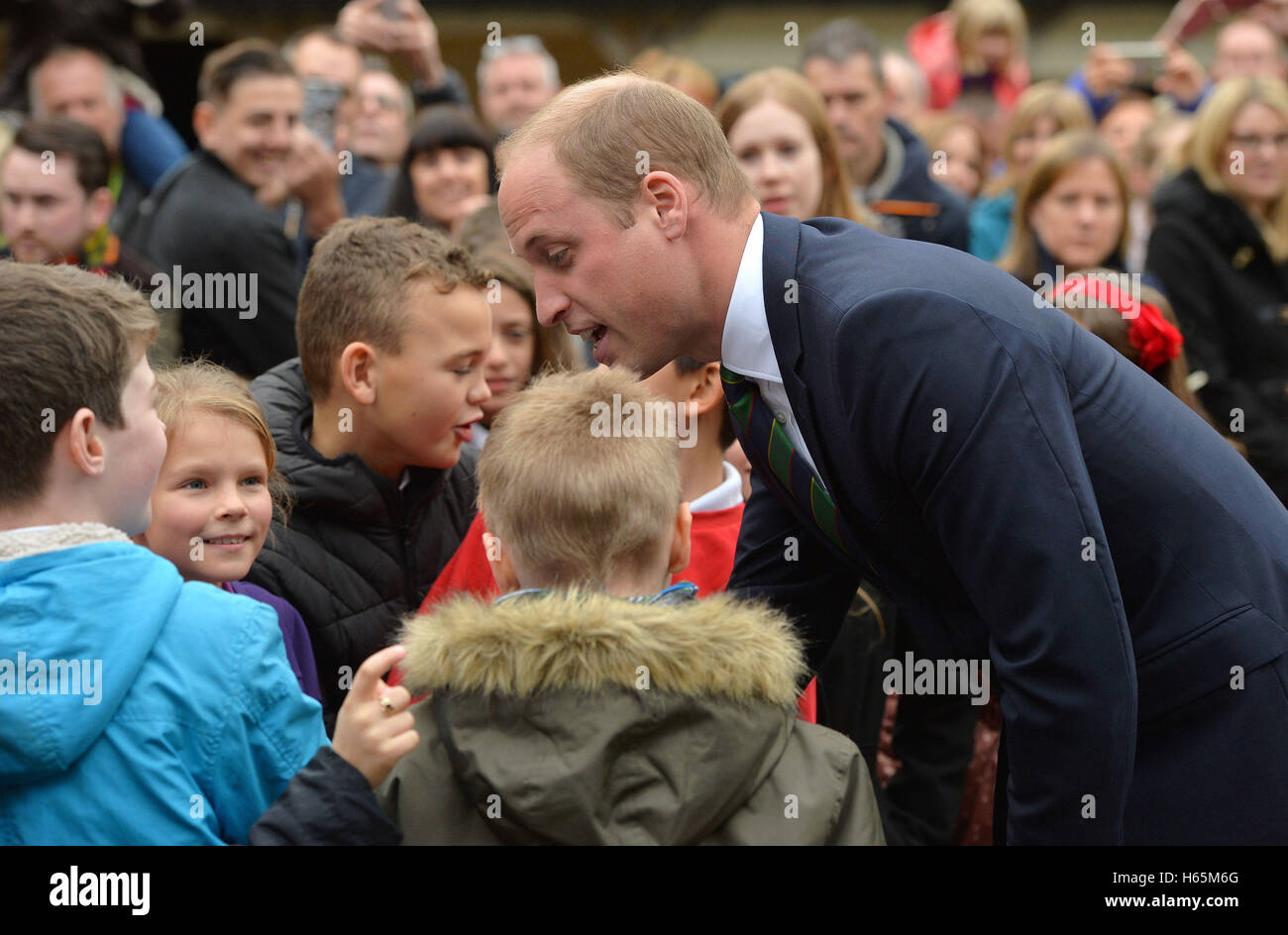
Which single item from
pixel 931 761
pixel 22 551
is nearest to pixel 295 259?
pixel 931 761

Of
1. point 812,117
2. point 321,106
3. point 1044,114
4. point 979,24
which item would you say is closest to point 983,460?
point 812,117

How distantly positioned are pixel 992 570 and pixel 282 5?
10688 millimetres

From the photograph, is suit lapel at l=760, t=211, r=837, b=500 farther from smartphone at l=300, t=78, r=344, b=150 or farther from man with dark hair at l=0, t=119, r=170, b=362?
smartphone at l=300, t=78, r=344, b=150

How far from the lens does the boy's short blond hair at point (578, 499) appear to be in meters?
2.09

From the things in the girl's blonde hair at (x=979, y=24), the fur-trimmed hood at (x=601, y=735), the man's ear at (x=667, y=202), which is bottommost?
the fur-trimmed hood at (x=601, y=735)

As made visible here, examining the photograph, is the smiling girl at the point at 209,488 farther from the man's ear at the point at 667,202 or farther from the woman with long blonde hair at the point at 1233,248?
the woman with long blonde hair at the point at 1233,248

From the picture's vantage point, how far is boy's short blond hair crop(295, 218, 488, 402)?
9.91ft

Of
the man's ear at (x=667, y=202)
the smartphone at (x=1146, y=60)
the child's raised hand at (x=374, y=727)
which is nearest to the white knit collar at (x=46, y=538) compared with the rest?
the child's raised hand at (x=374, y=727)

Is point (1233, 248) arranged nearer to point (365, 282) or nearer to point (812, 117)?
point (812, 117)

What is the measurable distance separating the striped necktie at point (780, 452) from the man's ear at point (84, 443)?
0.97 meters

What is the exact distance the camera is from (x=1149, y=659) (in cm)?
206

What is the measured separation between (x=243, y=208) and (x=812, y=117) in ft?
6.54

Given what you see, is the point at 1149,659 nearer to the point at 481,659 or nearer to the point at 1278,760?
the point at 1278,760

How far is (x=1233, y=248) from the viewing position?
5.25 m
